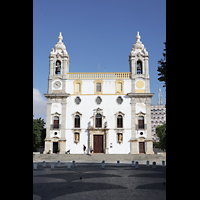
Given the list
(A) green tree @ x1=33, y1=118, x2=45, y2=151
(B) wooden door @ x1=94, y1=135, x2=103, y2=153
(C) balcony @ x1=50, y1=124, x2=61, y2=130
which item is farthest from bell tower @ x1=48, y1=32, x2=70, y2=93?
(B) wooden door @ x1=94, y1=135, x2=103, y2=153

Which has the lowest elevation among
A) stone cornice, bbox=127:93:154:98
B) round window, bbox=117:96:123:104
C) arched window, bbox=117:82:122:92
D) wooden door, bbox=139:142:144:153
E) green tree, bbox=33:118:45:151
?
wooden door, bbox=139:142:144:153

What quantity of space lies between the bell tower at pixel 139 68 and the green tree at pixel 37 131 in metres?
19.3

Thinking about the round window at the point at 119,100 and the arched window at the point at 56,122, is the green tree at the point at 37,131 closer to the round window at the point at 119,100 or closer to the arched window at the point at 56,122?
the arched window at the point at 56,122

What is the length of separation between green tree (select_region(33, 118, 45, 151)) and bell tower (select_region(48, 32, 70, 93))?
345 inches

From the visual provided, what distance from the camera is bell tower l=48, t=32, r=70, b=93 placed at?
4047cm

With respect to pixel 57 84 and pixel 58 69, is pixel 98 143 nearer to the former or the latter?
pixel 57 84

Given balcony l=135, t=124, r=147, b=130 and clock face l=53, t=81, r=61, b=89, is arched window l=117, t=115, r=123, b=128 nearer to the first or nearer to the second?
balcony l=135, t=124, r=147, b=130

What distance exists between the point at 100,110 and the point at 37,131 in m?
13.8

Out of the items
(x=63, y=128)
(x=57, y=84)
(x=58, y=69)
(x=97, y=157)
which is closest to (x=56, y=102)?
(x=57, y=84)

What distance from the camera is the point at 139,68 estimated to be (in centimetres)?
4134

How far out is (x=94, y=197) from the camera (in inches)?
397

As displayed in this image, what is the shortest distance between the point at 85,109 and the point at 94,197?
29.6 metres
